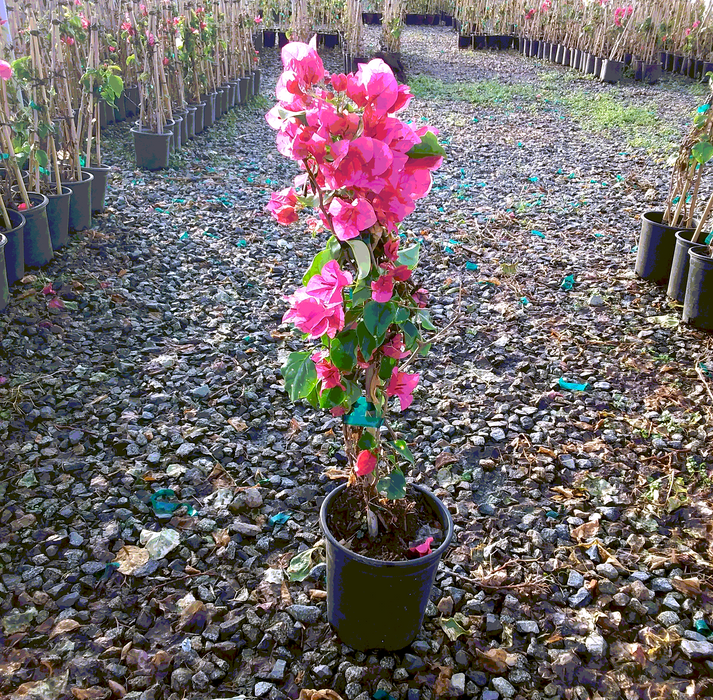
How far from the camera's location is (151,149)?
5.59 m

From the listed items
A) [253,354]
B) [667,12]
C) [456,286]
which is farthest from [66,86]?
[667,12]

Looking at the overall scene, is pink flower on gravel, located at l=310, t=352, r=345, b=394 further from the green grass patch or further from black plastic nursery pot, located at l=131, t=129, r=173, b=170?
the green grass patch

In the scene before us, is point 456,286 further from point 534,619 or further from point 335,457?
point 534,619

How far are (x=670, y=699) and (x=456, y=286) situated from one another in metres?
2.61

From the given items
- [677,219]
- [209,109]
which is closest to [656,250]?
[677,219]

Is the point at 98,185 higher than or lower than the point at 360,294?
lower

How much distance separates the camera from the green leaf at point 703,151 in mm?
3363

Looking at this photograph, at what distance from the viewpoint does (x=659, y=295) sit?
3.71m

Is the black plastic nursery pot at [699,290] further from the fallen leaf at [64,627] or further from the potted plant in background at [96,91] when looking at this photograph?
the potted plant in background at [96,91]

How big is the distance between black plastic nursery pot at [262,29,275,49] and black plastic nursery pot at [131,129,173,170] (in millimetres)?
8484

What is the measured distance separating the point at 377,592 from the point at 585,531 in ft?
3.04

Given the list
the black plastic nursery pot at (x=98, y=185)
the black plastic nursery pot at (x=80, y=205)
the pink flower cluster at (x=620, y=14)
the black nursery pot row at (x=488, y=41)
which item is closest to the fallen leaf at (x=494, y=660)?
the black plastic nursery pot at (x=80, y=205)

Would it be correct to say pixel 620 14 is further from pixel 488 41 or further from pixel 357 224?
pixel 357 224

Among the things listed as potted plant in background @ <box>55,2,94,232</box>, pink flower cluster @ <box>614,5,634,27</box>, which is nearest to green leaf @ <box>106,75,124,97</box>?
potted plant in background @ <box>55,2,94,232</box>
